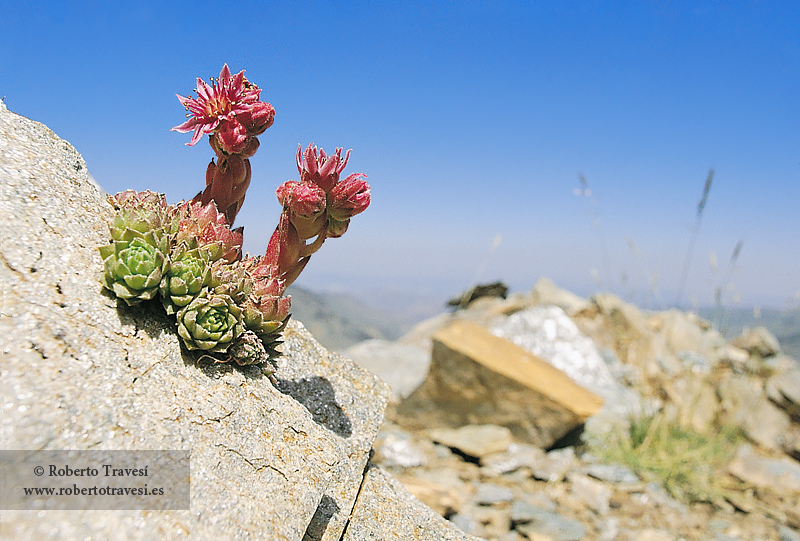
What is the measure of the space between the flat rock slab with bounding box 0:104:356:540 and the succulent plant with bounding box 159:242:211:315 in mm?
173

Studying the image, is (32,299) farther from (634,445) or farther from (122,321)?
(634,445)

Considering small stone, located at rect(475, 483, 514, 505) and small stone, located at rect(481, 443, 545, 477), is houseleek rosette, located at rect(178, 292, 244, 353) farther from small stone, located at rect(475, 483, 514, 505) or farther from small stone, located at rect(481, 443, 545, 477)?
small stone, located at rect(481, 443, 545, 477)

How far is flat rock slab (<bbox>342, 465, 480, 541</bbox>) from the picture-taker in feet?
9.30

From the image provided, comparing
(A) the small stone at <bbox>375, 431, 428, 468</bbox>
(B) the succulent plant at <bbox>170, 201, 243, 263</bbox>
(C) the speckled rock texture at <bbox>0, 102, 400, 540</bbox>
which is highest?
(B) the succulent plant at <bbox>170, 201, 243, 263</bbox>

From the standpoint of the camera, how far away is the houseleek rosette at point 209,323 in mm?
2414

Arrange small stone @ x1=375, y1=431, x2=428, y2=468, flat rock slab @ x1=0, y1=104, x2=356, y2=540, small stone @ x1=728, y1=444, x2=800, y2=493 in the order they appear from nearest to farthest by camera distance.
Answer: flat rock slab @ x1=0, y1=104, x2=356, y2=540 → small stone @ x1=375, y1=431, x2=428, y2=468 → small stone @ x1=728, y1=444, x2=800, y2=493

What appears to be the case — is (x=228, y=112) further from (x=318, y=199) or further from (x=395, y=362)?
(x=395, y=362)

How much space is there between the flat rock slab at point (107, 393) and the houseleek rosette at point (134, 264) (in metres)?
0.11

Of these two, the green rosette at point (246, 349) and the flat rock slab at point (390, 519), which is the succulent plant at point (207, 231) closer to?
the green rosette at point (246, 349)

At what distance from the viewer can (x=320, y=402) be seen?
3225 millimetres

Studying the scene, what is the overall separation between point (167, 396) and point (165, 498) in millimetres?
441

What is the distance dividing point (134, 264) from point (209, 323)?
0.40 m

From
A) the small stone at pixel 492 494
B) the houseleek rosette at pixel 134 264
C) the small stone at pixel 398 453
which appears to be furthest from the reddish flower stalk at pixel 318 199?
the small stone at pixel 398 453

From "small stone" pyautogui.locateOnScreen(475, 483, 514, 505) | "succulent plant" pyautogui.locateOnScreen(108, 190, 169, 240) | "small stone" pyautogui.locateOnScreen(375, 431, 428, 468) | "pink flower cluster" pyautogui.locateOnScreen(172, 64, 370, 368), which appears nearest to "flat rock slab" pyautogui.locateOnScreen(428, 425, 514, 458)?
"small stone" pyautogui.locateOnScreen(375, 431, 428, 468)
